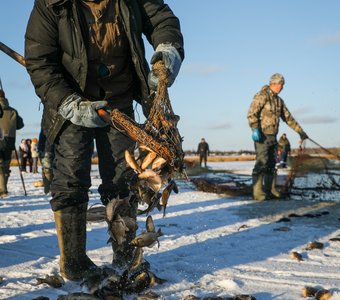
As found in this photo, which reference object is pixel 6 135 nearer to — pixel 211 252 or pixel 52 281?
pixel 211 252

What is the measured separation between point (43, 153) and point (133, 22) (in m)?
6.99

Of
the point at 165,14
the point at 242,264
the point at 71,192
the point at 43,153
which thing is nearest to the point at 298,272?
the point at 242,264

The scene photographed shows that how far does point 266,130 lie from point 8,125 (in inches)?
198

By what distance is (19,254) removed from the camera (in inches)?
152

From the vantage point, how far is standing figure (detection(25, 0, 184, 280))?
117 inches

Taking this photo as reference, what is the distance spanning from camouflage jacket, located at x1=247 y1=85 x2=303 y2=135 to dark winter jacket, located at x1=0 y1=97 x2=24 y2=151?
465 cm

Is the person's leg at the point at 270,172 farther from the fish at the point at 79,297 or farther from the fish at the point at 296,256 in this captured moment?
the fish at the point at 79,297

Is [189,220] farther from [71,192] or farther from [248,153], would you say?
[248,153]

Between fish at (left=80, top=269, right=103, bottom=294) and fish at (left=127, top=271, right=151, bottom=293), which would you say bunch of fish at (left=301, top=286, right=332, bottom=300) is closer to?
fish at (left=127, top=271, right=151, bottom=293)

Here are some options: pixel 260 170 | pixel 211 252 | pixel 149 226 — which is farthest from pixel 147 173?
pixel 260 170

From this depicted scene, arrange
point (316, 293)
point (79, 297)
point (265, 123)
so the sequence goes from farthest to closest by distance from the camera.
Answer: point (265, 123) < point (316, 293) < point (79, 297)

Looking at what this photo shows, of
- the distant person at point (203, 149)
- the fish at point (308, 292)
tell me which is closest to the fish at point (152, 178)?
the fish at point (308, 292)

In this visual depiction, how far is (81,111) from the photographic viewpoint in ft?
9.16

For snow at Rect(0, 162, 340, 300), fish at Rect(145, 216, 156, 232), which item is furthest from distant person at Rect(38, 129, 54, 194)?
fish at Rect(145, 216, 156, 232)
